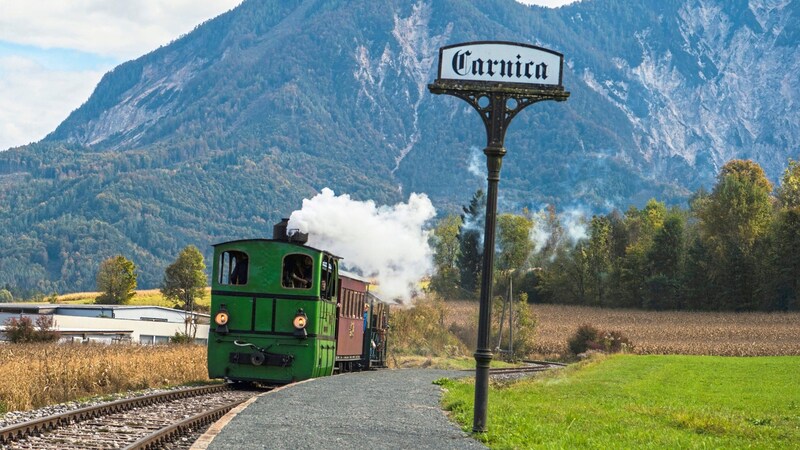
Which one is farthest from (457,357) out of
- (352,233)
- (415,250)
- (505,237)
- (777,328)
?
(505,237)

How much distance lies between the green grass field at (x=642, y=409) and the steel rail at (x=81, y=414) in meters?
5.75

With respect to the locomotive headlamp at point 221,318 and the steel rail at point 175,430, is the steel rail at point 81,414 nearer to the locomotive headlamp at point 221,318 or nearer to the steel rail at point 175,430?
the steel rail at point 175,430

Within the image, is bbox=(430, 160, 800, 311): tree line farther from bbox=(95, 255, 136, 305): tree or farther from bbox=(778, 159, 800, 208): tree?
bbox=(95, 255, 136, 305): tree

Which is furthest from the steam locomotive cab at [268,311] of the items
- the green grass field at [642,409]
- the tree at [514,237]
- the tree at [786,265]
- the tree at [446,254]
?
the tree at [514,237]

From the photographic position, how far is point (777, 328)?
261 feet

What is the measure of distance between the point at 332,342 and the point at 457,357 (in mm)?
36619

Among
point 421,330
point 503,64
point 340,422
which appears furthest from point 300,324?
point 421,330

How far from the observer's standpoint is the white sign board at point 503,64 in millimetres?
18812

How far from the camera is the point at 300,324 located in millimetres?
29047

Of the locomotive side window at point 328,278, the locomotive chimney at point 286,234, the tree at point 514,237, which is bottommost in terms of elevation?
the locomotive side window at point 328,278

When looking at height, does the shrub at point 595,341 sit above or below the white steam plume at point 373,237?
below

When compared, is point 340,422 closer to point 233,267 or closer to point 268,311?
Answer: point 268,311

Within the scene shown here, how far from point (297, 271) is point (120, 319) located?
56208 millimetres

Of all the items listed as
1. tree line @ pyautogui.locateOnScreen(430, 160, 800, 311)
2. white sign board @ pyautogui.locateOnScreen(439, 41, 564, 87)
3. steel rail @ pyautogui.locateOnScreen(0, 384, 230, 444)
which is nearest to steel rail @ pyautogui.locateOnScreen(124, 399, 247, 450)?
steel rail @ pyautogui.locateOnScreen(0, 384, 230, 444)
